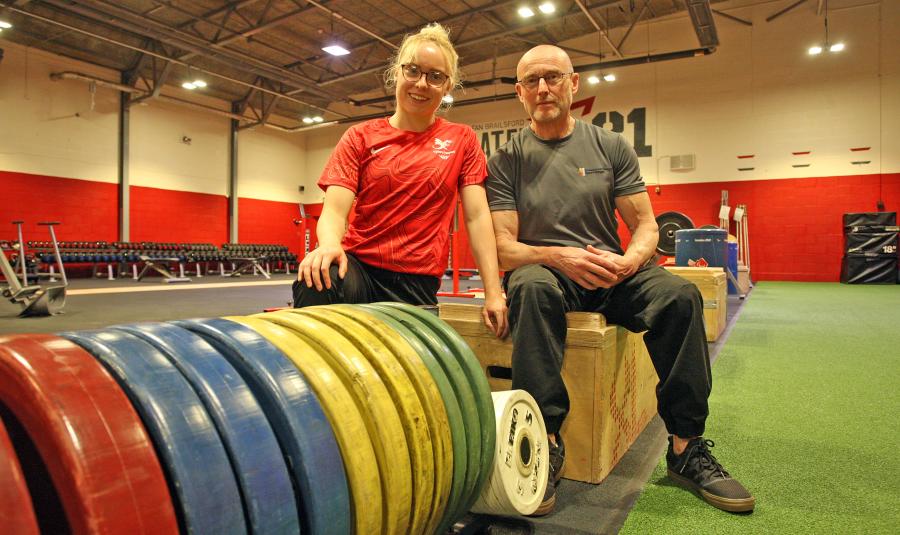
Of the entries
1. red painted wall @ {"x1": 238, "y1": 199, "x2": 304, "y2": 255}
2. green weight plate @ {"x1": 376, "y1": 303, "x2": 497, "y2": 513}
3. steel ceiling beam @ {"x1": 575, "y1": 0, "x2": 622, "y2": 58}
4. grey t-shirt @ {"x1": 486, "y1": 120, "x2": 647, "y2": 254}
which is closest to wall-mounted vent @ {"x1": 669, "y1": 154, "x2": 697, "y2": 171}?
steel ceiling beam @ {"x1": 575, "y1": 0, "x2": 622, "y2": 58}

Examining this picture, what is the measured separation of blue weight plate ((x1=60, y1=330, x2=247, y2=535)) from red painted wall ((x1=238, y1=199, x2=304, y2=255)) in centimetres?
1342

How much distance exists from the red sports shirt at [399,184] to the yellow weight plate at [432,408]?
0.71m

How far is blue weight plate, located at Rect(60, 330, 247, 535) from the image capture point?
55 cm

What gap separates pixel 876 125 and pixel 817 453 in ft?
34.0

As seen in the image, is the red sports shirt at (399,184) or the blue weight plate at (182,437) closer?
the blue weight plate at (182,437)

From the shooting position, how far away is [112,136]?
1120 centimetres

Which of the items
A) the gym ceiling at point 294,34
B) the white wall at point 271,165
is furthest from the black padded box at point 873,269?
the white wall at point 271,165

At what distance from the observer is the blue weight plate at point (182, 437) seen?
554 millimetres

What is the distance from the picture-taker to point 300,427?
2.27ft

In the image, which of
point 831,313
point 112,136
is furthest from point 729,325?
point 112,136

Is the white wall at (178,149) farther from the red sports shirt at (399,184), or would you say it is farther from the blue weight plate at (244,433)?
the blue weight plate at (244,433)

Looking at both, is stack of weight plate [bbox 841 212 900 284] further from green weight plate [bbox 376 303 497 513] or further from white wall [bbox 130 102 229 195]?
white wall [bbox 130 102 229 195]

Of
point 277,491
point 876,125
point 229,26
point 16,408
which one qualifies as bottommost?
point 277,491

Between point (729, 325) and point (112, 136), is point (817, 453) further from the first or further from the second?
point (112, 136)
